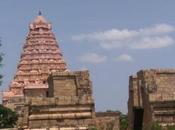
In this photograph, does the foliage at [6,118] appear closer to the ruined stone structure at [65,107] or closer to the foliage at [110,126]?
the ruined stone structure at [65,107]

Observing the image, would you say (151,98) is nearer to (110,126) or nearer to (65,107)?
(110,126)

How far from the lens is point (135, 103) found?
18.4 meters

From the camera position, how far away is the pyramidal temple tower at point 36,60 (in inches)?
2992

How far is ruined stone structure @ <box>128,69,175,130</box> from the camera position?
52.6ft

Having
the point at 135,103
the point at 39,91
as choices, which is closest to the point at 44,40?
the point at 39,91

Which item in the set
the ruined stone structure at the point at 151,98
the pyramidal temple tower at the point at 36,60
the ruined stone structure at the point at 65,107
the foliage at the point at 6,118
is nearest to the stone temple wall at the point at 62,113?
the ruined stone structure at the point at 65,107

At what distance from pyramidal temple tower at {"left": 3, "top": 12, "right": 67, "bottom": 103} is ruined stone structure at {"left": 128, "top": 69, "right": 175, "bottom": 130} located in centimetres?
5632

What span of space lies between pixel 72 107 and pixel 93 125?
83 centimetres

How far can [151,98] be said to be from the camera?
16.0 meters

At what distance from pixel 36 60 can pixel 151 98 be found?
62.0 m

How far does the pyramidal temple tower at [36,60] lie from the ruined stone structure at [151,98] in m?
56.3

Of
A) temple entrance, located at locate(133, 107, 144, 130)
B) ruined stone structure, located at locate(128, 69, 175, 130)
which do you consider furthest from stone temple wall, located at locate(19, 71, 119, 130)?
temple entrance, located at locate(133, 107, 144, 130)

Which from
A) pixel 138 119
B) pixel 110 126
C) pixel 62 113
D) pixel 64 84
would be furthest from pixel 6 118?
pixel 62 113

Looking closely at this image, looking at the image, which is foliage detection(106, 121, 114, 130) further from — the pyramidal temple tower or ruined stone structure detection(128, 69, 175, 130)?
the pyramidal temple tower
